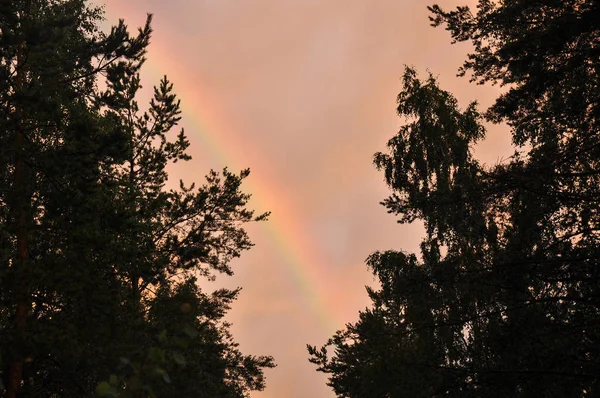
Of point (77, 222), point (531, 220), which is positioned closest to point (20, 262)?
point (77, 222)

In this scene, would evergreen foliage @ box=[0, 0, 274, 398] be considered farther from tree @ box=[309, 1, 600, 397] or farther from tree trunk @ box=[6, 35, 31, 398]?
tree @ box=[309, 1, 600, 397]

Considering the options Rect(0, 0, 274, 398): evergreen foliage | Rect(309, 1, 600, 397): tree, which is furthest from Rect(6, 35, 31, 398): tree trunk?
Rect(309, 1, 600, 397): tree

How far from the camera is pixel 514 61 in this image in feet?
27.9

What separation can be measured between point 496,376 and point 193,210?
363 inches

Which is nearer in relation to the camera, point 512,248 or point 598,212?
point 598,212

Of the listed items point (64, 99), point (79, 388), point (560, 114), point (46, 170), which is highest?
point (64, 99)

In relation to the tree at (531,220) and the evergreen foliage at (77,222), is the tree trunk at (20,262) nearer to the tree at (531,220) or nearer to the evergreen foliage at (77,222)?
the evergreen foliage at (77,222)

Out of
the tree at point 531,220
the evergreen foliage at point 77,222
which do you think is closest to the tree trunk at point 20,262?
the evergreen foliage at point 77,222

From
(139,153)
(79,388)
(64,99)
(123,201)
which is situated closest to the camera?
(79,388)

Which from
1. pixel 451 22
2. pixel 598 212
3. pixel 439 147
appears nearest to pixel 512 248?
pixel 598 212

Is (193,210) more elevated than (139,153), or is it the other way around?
(139,153)

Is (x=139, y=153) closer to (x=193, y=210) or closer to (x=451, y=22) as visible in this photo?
(x=193, y=210)

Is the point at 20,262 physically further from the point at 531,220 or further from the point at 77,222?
the point at 531,220

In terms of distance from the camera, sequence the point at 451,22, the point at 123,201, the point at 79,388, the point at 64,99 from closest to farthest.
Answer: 1. the point at 451,22
2. the point at 79,388
3. the point at 64,99
4. the point at 123,201
